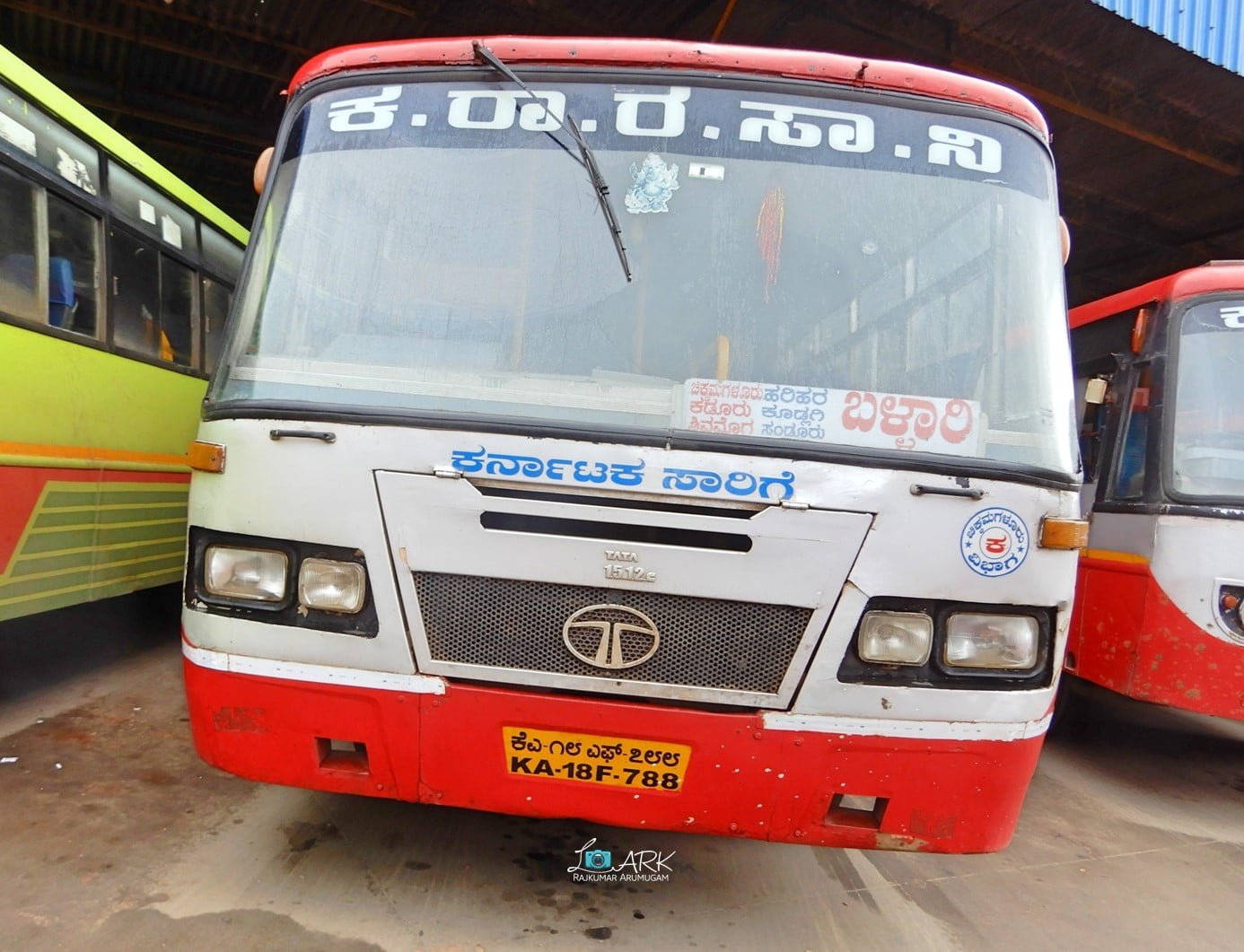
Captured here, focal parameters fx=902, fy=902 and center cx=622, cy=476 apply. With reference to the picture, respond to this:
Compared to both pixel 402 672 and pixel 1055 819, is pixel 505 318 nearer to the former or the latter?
pixel 402 672

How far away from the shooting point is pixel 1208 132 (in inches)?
424

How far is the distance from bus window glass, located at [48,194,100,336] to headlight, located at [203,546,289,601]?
9.24 feet

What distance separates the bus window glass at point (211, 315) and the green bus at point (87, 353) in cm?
10

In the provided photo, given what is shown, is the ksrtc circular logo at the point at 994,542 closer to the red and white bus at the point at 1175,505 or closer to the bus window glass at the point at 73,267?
the red and white bus at the point at 1175,505

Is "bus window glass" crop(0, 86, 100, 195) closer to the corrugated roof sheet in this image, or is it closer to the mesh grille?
the mesh grille

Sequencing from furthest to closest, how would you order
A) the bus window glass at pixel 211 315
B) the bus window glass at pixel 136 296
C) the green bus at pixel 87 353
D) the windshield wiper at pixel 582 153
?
the bus window glass at pixel 211 315
the bus window glass at pixel 136 296
the green bus at pixel 87 353
the windshield wiper at pixel 582 153

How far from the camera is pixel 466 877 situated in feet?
10.2

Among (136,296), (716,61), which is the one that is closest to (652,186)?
(716,61)

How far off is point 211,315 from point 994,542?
6.01 m

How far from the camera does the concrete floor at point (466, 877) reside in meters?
2.80

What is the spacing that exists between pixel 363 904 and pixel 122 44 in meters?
10.9

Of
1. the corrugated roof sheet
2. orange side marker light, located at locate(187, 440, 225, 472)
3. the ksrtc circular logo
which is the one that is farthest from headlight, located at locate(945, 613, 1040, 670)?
the corrugated roof sheet

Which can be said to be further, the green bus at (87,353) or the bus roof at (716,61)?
the green bus at (87,353)

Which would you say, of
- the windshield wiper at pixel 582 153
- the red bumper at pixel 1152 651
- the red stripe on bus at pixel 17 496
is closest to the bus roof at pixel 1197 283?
the red bumper at pixel 1152 651
